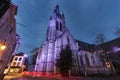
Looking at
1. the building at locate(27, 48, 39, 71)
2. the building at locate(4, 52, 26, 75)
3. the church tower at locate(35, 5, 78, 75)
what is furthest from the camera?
the building at locate(27, 48, 39, 71)

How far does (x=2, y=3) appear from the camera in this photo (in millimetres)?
11828

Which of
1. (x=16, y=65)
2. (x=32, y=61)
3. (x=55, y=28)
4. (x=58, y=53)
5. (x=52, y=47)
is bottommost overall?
(x=16, y=65)

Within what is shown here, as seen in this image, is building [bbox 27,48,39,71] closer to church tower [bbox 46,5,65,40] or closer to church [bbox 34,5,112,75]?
church [bbox 34,5,112,75]

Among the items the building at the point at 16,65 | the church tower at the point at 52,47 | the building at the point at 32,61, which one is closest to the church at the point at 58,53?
the church tower at the point at 52,47

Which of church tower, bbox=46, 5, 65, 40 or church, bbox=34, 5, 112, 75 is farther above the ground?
church tower, bbox=46, 5, 65, 40

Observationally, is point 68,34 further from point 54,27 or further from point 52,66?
point 52,66

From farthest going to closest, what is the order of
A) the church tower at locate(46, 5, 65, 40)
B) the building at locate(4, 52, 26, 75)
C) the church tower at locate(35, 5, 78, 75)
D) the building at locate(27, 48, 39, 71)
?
the building at locate(27, 48, 39, 71)
the church tower at locate(46, 5, 65, 40)
the church tower at locate(35, 5, 78, 75)
the building at locate(4, 52, 26, 75)

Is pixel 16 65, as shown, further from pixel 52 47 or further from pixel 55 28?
pixel 55 28

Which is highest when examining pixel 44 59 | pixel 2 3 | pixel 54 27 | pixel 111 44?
pixel 54 27

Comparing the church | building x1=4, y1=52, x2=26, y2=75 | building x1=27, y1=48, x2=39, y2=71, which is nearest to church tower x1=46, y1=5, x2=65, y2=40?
the church

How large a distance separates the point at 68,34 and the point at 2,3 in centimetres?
2831

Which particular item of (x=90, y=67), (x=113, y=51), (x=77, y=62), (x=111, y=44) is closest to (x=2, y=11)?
(x=77, y=62)

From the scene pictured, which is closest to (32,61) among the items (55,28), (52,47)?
(52,47)

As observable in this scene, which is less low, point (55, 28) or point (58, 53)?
point (55, 28)
